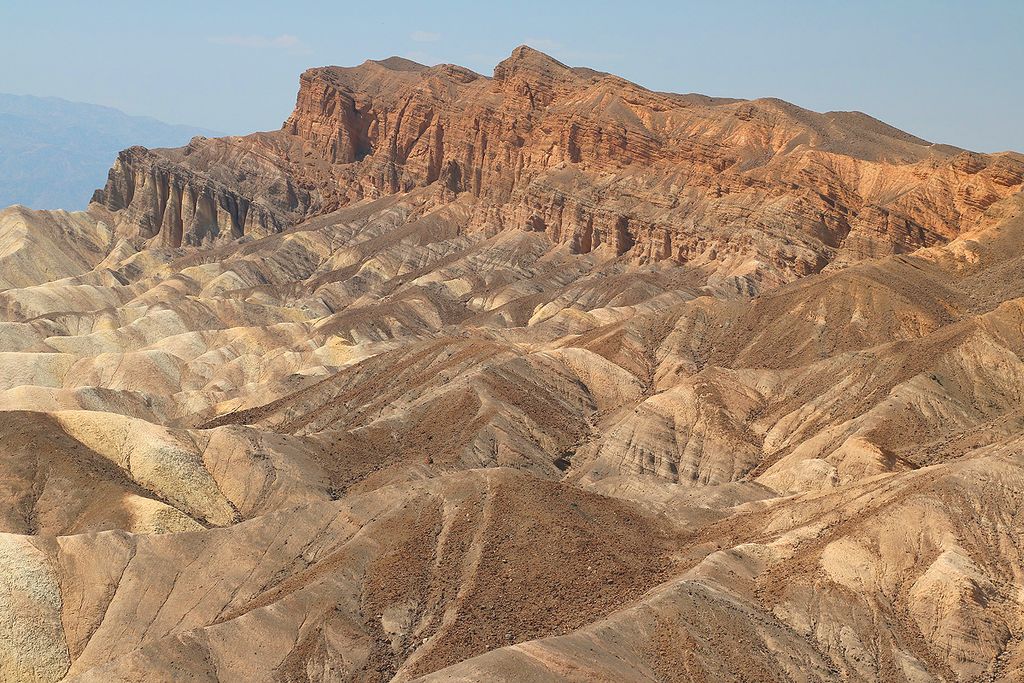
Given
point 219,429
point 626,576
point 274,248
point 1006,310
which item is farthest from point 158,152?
point 626,576

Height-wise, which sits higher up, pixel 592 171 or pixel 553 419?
pixel 592 171

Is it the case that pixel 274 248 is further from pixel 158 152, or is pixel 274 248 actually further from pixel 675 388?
pixel 675 388

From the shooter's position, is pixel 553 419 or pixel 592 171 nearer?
pixel 553 419

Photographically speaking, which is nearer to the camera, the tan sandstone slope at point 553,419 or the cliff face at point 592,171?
the tan sandstone slope at point 553,419

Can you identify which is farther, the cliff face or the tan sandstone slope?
the cliff face
